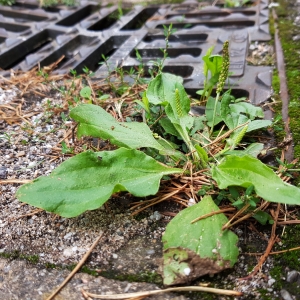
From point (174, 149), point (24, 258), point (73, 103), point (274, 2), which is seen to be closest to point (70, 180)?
point (24, 258)

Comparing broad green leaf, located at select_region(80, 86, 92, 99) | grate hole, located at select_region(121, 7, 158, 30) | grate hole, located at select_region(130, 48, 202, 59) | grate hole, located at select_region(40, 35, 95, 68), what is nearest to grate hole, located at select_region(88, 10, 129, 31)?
grate hole, located at select_region(121, 7, 158, 30)

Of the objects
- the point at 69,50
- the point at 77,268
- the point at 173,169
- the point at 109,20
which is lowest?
the point at 77,268

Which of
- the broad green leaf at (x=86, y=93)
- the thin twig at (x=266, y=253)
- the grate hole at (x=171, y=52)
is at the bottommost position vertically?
the thin twig at (x=266, y=253)

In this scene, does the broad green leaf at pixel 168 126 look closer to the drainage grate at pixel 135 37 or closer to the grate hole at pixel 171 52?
the drainage grate at pixel 135 37

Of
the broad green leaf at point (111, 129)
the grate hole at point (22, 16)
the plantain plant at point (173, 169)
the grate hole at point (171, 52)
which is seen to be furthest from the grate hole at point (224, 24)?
the broad green leaf at point (111, 129)

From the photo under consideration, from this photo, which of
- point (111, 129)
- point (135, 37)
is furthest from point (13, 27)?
point (111, 129)

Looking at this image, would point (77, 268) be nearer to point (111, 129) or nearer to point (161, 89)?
point (111, 129)
